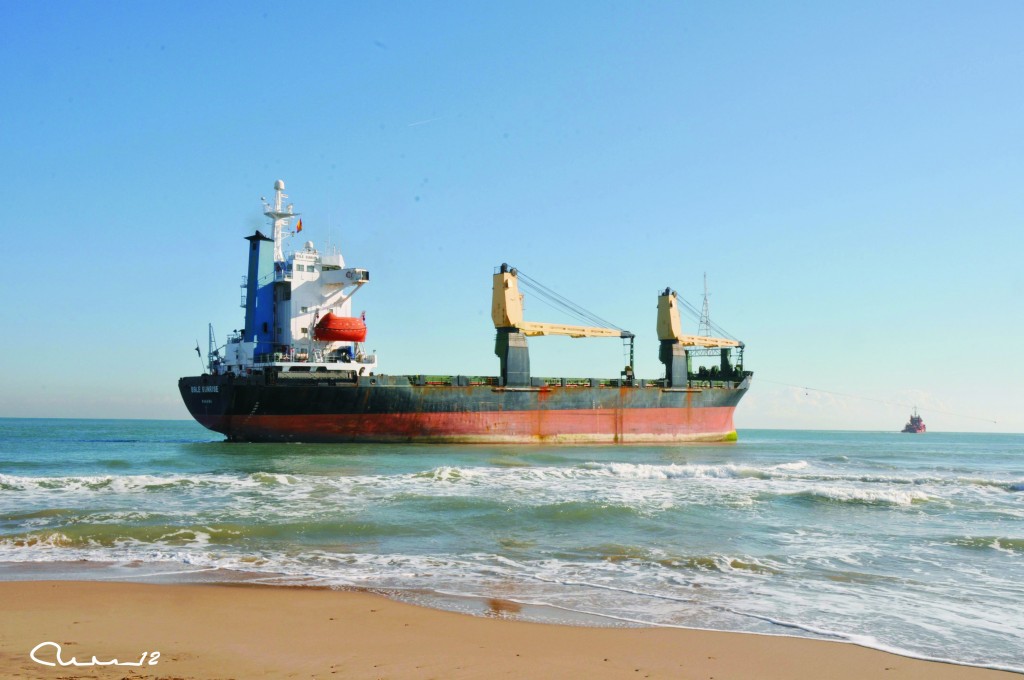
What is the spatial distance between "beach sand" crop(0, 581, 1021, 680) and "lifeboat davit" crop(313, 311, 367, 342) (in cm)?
2418

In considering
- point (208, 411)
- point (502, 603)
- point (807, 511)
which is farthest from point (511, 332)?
point (502, 603)

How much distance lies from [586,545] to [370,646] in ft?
15.8

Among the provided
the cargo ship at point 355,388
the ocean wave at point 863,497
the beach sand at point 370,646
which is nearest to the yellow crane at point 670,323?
the cargo ship at point 355,388

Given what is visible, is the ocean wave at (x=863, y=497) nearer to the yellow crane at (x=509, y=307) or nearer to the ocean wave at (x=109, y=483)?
the ocean wave at (x=109, y=483)

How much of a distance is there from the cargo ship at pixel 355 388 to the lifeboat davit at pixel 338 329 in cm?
4

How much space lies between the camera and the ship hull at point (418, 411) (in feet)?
91.3

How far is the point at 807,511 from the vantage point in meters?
13.1

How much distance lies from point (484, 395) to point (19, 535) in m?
22.4

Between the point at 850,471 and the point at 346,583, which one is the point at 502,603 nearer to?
the point at 346,583

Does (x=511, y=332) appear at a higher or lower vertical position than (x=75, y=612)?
higher
